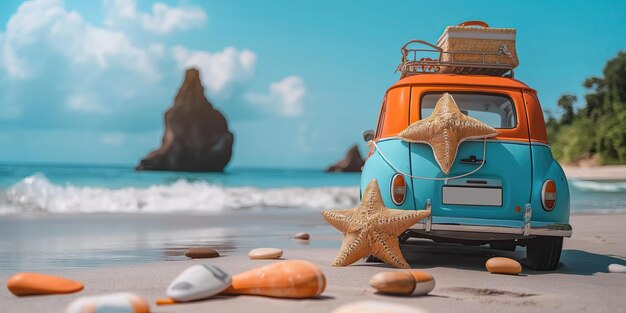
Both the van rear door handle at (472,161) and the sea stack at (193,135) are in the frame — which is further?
the sea stack at (193,135)

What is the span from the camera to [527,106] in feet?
21.9

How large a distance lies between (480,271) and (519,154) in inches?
47.4

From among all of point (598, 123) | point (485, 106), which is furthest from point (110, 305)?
point (598, 123)

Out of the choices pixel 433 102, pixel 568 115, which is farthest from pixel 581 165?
pixel 433 102

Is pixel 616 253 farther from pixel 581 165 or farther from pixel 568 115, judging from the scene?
pixel 568 115

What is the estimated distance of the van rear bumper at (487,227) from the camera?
20.1 feet

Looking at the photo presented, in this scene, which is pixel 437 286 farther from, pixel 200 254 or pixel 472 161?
pixel 200 254

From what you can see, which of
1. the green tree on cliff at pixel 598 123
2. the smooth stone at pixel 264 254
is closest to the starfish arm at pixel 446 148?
the smooth stone at pixel 264 254

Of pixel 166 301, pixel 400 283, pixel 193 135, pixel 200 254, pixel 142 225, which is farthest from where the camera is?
pixel 193 135

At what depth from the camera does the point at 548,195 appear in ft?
20.5

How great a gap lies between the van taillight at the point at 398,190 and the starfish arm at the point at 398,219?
0.25 meters

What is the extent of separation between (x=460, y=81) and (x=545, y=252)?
194cm

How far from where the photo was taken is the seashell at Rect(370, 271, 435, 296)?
4410 millimetres

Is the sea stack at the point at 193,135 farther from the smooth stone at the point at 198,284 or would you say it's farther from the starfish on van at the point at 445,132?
the smooth stone at the point at 198,284
